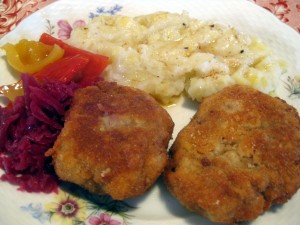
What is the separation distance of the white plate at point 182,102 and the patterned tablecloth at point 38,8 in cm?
56

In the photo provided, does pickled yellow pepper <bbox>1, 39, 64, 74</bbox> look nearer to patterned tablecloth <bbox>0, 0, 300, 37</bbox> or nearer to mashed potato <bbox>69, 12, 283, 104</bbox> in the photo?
mashed potato <bbox>69, 12, 283, 104</bbox>

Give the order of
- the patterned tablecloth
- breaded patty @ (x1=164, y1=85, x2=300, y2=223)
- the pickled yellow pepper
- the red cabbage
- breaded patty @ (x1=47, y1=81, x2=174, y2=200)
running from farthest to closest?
the patterned tablecloth → the pickled yellow pepper → the red cabbage → breaded patty @ (x1=47, y1=81, x2=174, y2=200) → breaded patty @ (x1=164, y1=85, x2=300, y2=223)

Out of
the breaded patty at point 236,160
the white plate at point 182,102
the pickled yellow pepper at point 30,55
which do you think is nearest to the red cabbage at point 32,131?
the white plate at point 182,102

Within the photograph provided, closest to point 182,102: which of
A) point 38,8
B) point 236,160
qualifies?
point 236,160

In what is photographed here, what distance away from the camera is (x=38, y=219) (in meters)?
2.62

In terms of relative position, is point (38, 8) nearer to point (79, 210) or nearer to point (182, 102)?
point (182, 102)

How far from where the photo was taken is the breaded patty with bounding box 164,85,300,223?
2492 millimetres

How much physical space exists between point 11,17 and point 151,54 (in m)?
2.02

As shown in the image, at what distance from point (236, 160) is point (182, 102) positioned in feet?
3.82

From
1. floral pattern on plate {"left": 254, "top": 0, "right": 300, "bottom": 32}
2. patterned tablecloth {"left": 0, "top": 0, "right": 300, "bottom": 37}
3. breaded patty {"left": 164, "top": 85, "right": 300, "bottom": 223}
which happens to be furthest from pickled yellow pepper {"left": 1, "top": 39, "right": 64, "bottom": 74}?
floral pattern on plate {"left": 254, "top": 0, "right": 300, "bottom": 32}

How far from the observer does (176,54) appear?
11.9ft

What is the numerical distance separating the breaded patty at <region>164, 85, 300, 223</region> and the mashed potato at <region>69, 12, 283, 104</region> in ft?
1.67

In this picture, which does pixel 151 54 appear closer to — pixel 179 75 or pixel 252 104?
pixel 179 75

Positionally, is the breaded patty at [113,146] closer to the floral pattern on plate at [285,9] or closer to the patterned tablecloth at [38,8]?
the patterned tablecloth at [38,8]
